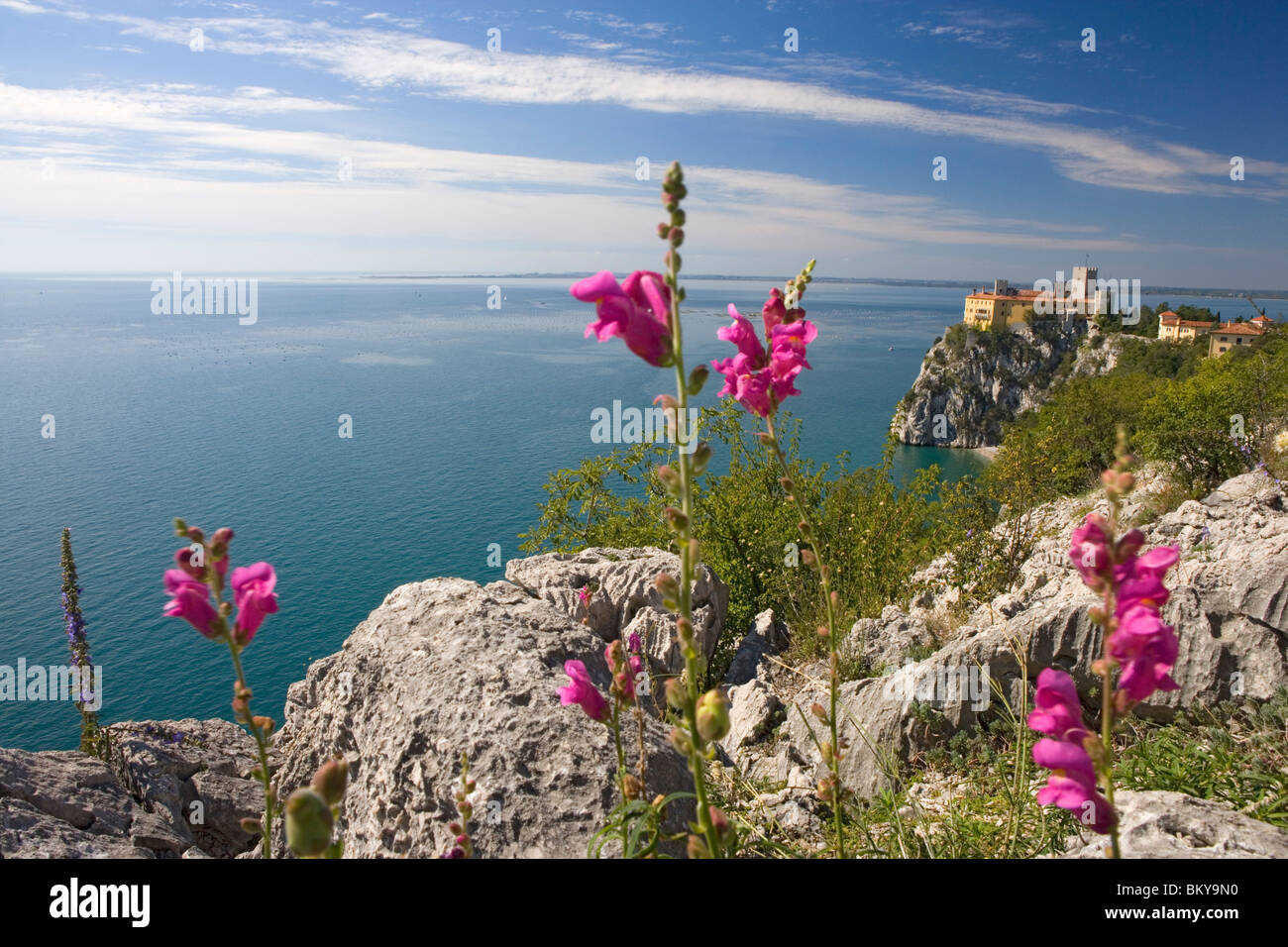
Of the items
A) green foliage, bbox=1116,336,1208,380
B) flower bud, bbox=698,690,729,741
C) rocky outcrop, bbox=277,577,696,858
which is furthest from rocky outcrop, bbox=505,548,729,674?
green foliage, bbox=1116,336,1208,380

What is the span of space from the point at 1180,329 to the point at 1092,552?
9112 centimetres

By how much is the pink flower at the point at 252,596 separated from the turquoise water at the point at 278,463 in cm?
2571

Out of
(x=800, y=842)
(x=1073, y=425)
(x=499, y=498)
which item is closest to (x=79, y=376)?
(x=499, y=498)

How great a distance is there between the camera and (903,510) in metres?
12.5

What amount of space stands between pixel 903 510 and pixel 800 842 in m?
9.30

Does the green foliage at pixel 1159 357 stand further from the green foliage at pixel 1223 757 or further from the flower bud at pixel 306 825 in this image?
the flower bud at pixel 306 825

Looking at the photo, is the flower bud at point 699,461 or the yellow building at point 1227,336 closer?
the flower bud at point 699,461

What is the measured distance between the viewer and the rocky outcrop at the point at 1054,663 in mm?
4895

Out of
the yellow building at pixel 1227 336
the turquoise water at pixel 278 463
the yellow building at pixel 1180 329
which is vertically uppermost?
the yellow building at pixel 1180 329

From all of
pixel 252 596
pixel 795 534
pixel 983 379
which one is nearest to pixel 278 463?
pixel 795 534

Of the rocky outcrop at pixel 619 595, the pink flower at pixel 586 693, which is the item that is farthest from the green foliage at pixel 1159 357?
the pink flower at pixel 586 693

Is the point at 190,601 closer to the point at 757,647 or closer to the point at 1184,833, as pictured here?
the point at 1184,833

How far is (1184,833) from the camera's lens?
9.29ft

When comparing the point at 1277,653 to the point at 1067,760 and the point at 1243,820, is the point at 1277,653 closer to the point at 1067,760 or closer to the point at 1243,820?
the point at 1243,820
